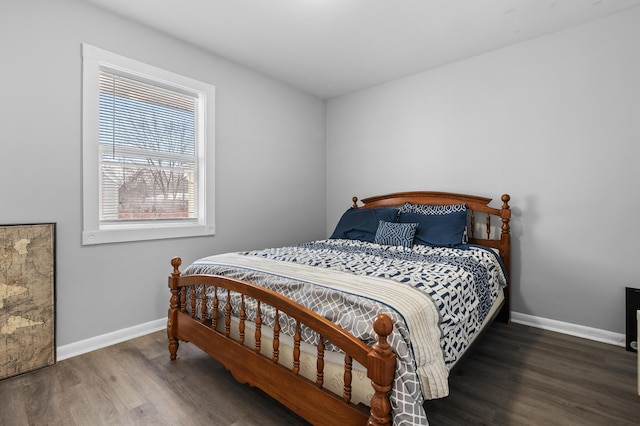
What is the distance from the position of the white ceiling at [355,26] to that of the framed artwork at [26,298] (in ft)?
5.86

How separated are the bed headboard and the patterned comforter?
0.35 metres

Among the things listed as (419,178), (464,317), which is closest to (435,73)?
(419,178)

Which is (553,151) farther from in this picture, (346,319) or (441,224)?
(346,319)

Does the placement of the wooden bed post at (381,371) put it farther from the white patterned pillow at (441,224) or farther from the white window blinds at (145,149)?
the white window blinds at (145,149)

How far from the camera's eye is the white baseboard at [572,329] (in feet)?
8.16

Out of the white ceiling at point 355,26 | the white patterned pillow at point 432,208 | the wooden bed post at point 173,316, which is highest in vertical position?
the white ceiling at point 355,26

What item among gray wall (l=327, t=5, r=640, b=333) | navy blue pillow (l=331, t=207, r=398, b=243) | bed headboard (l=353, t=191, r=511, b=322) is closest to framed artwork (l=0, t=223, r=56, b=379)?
navy blue pillow (l=331, t=207, r=398, b=243)

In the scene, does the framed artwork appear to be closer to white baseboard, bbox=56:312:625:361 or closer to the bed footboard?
white baseboard, bbox=56:312:625:361

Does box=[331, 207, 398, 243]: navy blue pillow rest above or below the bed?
above

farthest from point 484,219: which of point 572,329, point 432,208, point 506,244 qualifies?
point 572,329

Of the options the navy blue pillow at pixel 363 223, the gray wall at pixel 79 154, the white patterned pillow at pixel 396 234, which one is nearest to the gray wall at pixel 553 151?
the navy blue pillow at pixel 363 223

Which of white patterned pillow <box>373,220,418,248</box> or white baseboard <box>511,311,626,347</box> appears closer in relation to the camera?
white baseboard <box>511,311,626,347</box>

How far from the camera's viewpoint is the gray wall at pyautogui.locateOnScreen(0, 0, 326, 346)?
2076mm

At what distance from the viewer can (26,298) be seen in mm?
2062
